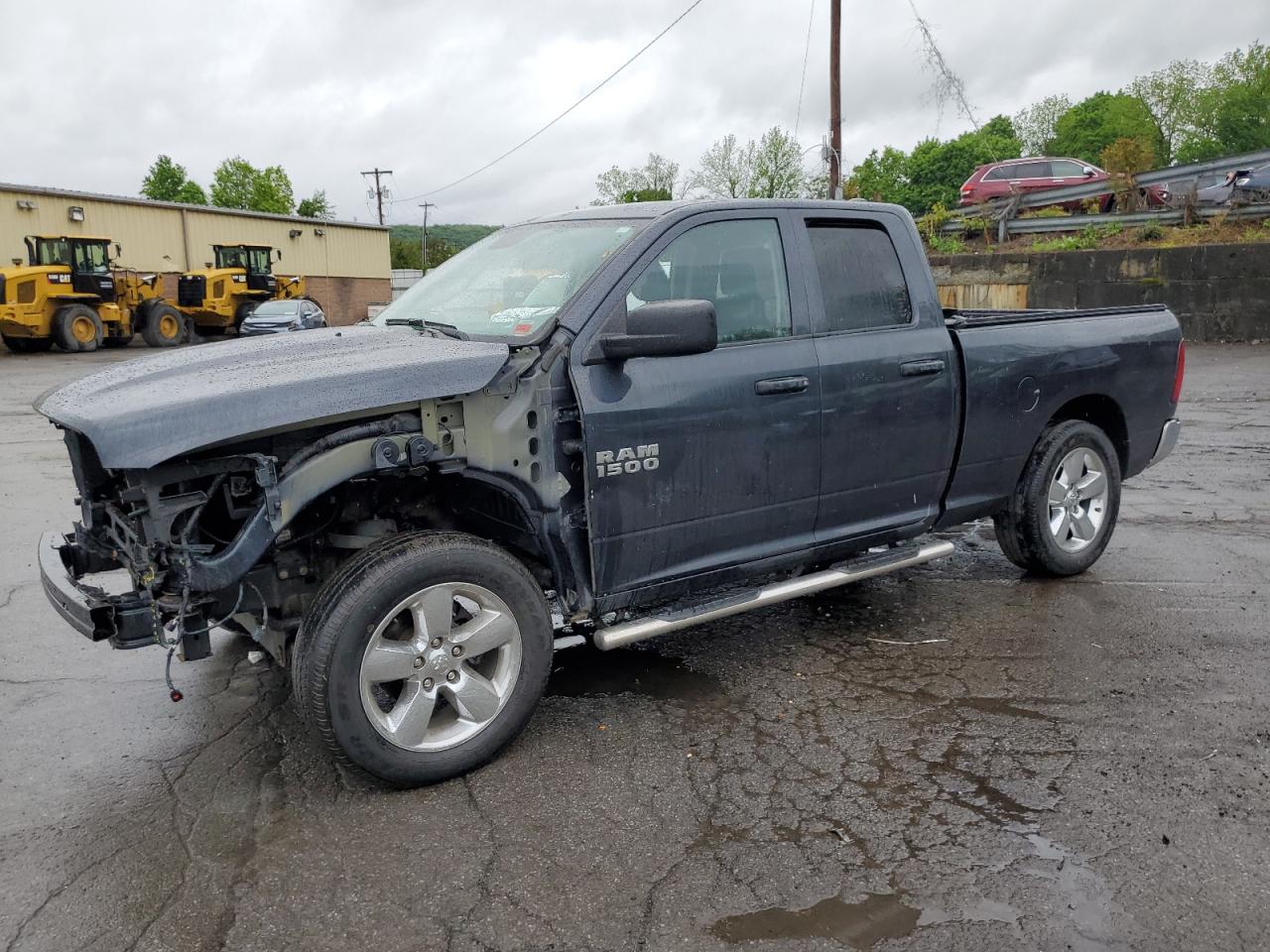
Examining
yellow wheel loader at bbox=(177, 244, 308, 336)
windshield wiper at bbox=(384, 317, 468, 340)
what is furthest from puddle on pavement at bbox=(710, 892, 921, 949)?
yellow wheel loader at bbox=(177, 244, 308, 336)

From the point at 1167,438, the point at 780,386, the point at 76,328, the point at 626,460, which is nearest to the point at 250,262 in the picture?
the point at 76,328

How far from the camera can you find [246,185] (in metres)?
79.4

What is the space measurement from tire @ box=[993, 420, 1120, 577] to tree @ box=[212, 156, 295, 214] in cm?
7926

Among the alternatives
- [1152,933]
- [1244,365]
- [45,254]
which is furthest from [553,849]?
[45,254]

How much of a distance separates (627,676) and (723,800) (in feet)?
3.66

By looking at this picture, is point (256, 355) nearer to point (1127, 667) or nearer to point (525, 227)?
point (525, 227)

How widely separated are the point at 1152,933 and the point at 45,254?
2795 centimetres

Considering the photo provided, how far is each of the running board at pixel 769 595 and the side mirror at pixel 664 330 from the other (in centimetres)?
100

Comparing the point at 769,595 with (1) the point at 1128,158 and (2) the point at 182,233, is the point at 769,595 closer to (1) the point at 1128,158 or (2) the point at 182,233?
(1) the point at 1128,158

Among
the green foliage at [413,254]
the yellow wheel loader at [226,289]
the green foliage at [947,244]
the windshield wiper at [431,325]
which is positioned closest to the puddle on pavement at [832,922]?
the windshield wiper at [431,325]

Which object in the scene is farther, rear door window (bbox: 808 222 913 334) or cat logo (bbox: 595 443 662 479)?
rear door window (bbox: 808 222 913 334)

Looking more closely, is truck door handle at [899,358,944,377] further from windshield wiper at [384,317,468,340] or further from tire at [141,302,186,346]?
tire at [141,302,186,346]

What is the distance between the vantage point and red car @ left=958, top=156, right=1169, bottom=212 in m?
25.7

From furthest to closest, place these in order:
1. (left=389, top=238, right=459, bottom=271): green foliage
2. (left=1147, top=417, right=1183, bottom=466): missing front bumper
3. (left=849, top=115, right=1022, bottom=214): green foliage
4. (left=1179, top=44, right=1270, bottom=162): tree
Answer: (left=389, top=238, right=459, bottom=271): green foliage
(left=1179, top=44, right=1270, bottom=162): tree
(left=849, top=115, right=1022, bottom=214): green foliage
(left=1147, top=417, right=1183, bottom=466): missing front bumper
